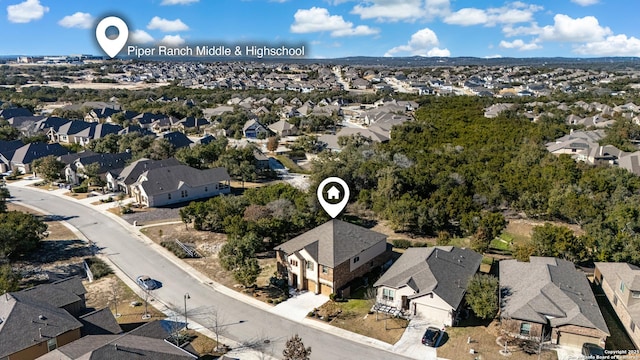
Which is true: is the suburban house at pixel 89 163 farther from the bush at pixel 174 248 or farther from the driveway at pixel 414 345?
the driveway at pixel 414 345

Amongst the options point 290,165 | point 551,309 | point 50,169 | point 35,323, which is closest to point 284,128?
point 290,165

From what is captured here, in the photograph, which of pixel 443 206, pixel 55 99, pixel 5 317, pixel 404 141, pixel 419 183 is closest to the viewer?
pixel 5 317

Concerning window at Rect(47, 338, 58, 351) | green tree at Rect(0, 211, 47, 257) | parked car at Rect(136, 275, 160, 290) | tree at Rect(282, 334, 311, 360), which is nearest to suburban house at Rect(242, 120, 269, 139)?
green tree at Rect(0, 211, 47, 257)

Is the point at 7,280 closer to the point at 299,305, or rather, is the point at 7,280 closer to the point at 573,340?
the point at 299,305

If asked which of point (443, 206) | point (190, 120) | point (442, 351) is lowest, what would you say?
point (442, 351)

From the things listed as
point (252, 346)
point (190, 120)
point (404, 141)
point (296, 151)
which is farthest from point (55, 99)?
point (252, 346)

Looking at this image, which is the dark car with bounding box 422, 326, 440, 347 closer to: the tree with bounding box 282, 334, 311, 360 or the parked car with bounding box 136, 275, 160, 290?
the tree with bounding box 282, 334, 311, 360

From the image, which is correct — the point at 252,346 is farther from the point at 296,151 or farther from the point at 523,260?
the point at 296,151

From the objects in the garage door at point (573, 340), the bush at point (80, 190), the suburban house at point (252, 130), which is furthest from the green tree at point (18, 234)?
the suburban house at point (252, 130)

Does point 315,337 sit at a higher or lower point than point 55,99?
lower
